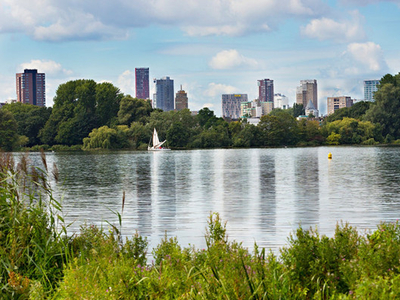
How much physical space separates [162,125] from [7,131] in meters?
32.5

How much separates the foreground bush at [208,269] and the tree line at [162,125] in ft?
288

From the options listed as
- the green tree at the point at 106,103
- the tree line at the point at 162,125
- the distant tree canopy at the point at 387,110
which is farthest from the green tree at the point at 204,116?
the distant tree canopy at the point at 387,110

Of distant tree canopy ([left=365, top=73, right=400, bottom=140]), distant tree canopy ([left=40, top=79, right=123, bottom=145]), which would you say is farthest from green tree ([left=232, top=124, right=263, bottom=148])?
distant tree canopy ([left=40, top=79, right=123, bottom=145])

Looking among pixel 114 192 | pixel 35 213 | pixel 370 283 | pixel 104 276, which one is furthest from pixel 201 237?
pixel 114 192

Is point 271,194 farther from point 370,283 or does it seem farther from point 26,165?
point 370,283

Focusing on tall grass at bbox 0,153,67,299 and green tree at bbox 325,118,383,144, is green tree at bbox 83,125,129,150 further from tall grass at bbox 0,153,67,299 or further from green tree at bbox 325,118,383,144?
tall grass at bbox 0,153,67,299

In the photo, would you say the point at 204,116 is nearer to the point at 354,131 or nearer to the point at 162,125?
the point at 162,125

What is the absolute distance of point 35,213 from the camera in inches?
261

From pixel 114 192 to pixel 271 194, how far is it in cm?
636

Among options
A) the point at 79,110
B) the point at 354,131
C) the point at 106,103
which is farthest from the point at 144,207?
the point at 106,103

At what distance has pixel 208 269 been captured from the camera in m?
4.92

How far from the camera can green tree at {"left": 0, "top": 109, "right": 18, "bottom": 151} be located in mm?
78750

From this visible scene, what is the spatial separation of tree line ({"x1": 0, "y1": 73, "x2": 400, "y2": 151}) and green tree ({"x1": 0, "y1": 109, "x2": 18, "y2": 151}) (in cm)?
1275

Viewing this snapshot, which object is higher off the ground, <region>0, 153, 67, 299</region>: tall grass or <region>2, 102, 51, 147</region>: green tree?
<region>2, 102, 51, 147</region>: green tree
